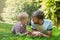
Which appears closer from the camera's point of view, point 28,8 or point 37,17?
point 37,17

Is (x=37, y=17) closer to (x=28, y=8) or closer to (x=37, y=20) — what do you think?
(x=37, y=20)

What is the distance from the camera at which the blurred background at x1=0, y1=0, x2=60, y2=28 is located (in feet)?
35.7

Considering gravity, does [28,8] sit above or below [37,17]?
below

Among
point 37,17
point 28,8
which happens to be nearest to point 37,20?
point 37,17

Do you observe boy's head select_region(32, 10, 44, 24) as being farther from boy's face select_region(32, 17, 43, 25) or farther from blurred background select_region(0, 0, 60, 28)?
blurred background select_region(0, 0, 60, 28)

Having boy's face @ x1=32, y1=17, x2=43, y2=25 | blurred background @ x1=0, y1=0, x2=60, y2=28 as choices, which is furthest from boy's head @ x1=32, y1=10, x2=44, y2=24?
blurred background @ x1=0, y1=0, x2=60, y2=28

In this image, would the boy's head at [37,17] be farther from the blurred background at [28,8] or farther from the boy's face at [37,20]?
the blurred background at [28,8]

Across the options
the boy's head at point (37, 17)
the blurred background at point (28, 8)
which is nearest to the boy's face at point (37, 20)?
the boy's head at point (37, 17)

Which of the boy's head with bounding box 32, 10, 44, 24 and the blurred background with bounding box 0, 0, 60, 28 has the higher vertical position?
the boy's head with bounding box 32, 10, 44, 24

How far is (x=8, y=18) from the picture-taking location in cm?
1519

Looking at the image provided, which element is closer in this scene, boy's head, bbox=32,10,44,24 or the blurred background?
boy's head, bbox=32,10,44,24

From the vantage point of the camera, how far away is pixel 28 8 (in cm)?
1323

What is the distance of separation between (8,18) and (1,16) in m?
0.43

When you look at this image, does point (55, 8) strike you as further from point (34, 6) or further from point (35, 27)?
point (35, 27)
